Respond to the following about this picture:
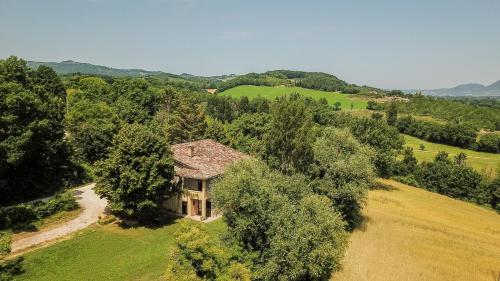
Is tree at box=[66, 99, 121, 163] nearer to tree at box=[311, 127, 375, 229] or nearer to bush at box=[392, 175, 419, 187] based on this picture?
tree at box=[311, 127, 375, 229]

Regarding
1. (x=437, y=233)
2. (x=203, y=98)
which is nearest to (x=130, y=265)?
(x=437, y=233)

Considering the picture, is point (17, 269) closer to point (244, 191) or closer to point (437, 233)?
point (244, 191)

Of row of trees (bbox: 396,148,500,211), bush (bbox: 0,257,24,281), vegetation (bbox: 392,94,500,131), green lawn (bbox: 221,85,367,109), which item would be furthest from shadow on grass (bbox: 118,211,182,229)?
green lawn (bbox: 221,85,367,109)

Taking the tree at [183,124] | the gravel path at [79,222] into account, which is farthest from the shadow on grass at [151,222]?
the tree at [183,124]

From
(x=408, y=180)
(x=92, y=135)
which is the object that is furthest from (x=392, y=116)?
(x=92, y=135)

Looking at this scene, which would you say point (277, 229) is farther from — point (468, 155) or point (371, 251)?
point (468, 155)
